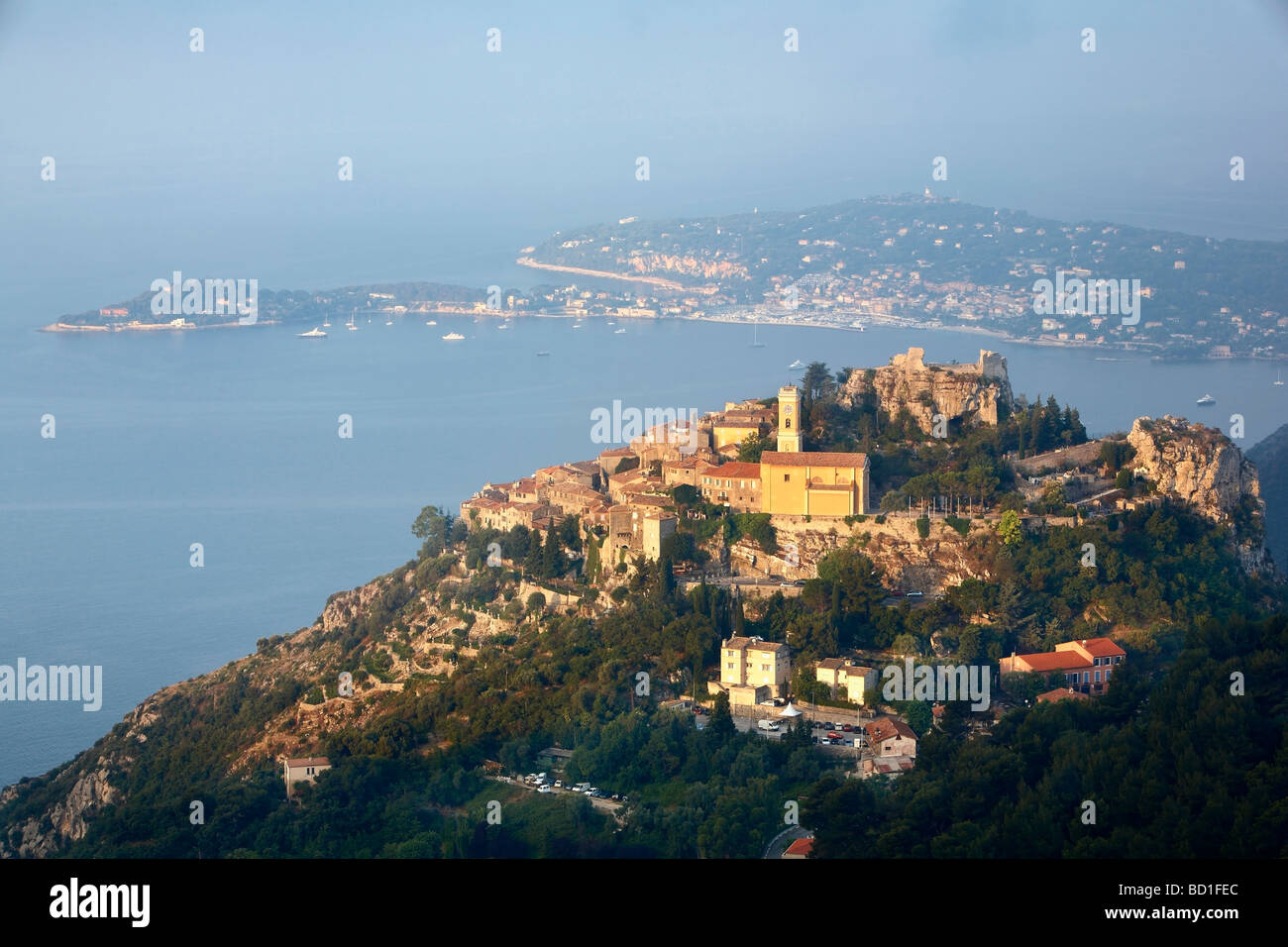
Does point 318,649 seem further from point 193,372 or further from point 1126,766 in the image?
point 193,372

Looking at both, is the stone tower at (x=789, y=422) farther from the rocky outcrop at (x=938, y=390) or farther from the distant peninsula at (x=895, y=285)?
the distant peninsula at (x=895, y=285)

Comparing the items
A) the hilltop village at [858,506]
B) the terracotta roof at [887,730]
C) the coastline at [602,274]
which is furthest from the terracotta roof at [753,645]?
the coastline at [602,274]

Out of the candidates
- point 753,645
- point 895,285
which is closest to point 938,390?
point 753,645

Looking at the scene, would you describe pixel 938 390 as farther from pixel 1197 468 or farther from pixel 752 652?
pixel 752 652

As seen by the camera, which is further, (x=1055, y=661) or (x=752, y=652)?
(x=752, y=652)

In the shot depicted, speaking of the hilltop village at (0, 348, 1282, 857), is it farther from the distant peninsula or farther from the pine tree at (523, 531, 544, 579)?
the distant peninsula

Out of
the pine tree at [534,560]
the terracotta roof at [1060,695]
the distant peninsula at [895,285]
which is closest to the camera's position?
the terracotta roof at [1060,695]
